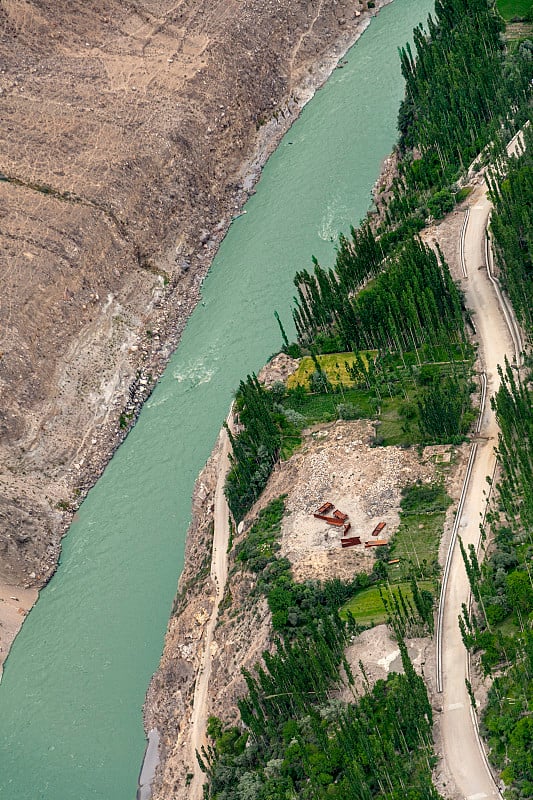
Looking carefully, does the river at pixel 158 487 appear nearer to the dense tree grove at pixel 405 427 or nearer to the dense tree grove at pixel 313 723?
the dense tree grove at pixel 405 427

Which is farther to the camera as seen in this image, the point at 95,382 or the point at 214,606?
the point at 95,382

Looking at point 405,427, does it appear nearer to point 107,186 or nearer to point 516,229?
point 516,229

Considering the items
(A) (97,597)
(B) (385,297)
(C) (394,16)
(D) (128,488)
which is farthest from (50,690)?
(C) (394,16)

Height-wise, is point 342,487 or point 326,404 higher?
point 326,404

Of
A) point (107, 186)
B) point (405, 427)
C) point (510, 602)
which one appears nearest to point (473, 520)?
point (510, 602)

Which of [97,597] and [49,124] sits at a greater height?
[49,124]

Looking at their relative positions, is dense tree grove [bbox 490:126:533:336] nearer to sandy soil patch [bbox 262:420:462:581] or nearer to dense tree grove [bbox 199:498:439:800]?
sandy soil patch [bbox 262:420:462:581]

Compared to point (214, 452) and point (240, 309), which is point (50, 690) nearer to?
point (214, 452)
